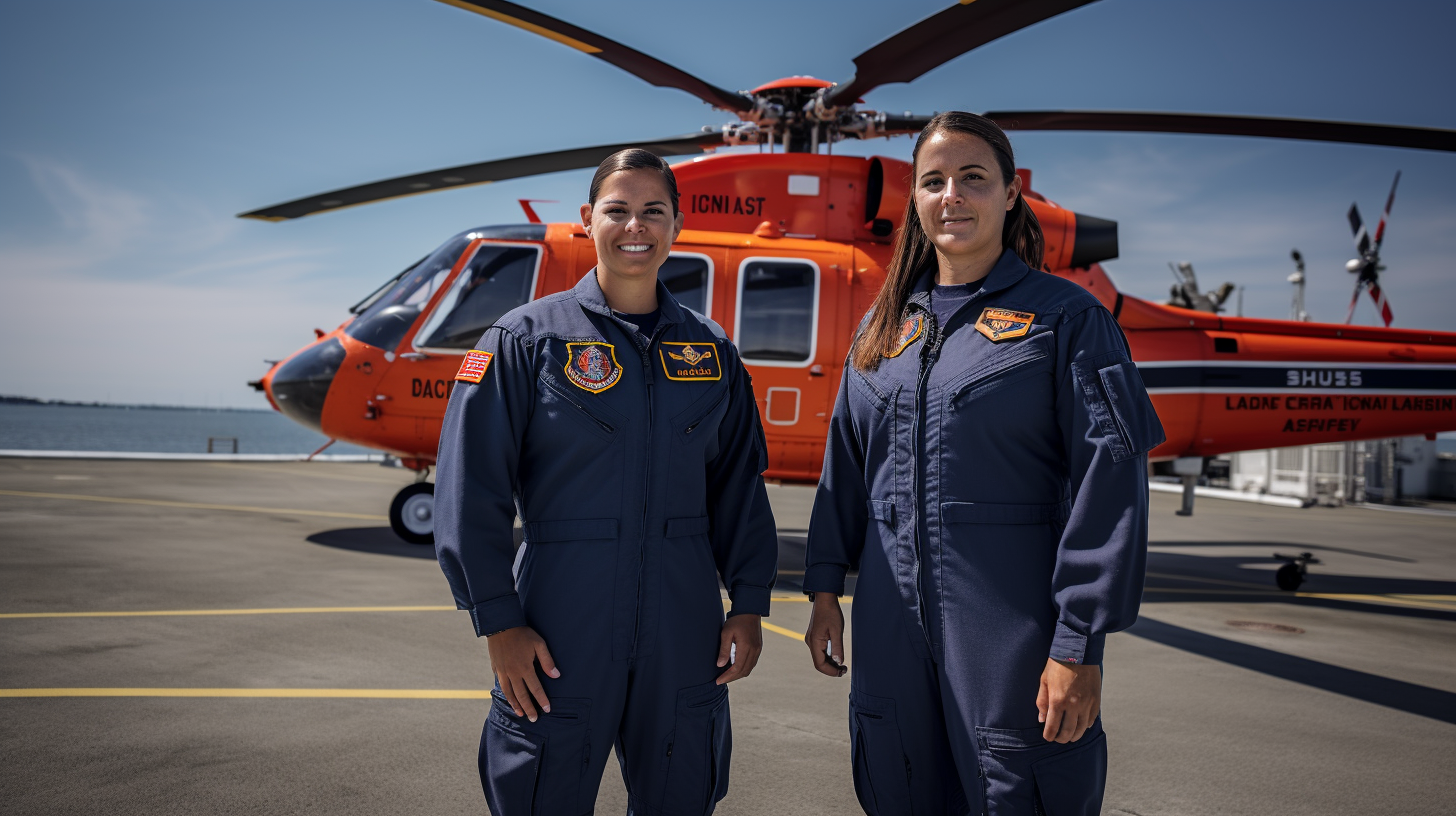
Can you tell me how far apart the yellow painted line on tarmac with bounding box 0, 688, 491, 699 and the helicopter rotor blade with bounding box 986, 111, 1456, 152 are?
199 inches

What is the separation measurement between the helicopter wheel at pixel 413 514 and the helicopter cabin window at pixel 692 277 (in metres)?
2.97

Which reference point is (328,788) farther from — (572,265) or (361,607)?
(572,265)

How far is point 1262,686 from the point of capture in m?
4.43

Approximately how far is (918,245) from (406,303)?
Answer: 20.0 feet

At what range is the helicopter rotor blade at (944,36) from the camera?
4242mm

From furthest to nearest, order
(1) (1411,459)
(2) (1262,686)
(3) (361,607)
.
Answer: (1) (1411,459)
(3) (361,607)
(2) (1262,686)

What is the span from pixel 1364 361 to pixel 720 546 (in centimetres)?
787

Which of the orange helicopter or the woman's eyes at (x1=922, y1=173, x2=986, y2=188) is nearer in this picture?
the woman's eyes at (x1=922, y1=173, x2=986, y2=188)

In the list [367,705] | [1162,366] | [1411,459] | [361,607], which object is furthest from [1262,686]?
[1411,459]

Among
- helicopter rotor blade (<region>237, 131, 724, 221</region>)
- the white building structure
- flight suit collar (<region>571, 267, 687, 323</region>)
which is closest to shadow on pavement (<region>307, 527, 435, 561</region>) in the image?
helicopter rotor blade (<region>237, 131, 724, 221</region>)

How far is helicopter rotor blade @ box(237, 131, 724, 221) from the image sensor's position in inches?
270

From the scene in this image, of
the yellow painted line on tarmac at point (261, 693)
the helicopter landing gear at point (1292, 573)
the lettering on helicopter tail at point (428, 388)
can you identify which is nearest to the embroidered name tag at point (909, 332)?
the yellow painted line on tarmac at point (261, 693)

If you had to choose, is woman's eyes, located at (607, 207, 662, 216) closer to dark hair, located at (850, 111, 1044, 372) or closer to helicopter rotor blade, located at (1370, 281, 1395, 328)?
dark hair, located at (850, 111, 1044, 372)

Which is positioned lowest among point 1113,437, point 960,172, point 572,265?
point 1113,437
